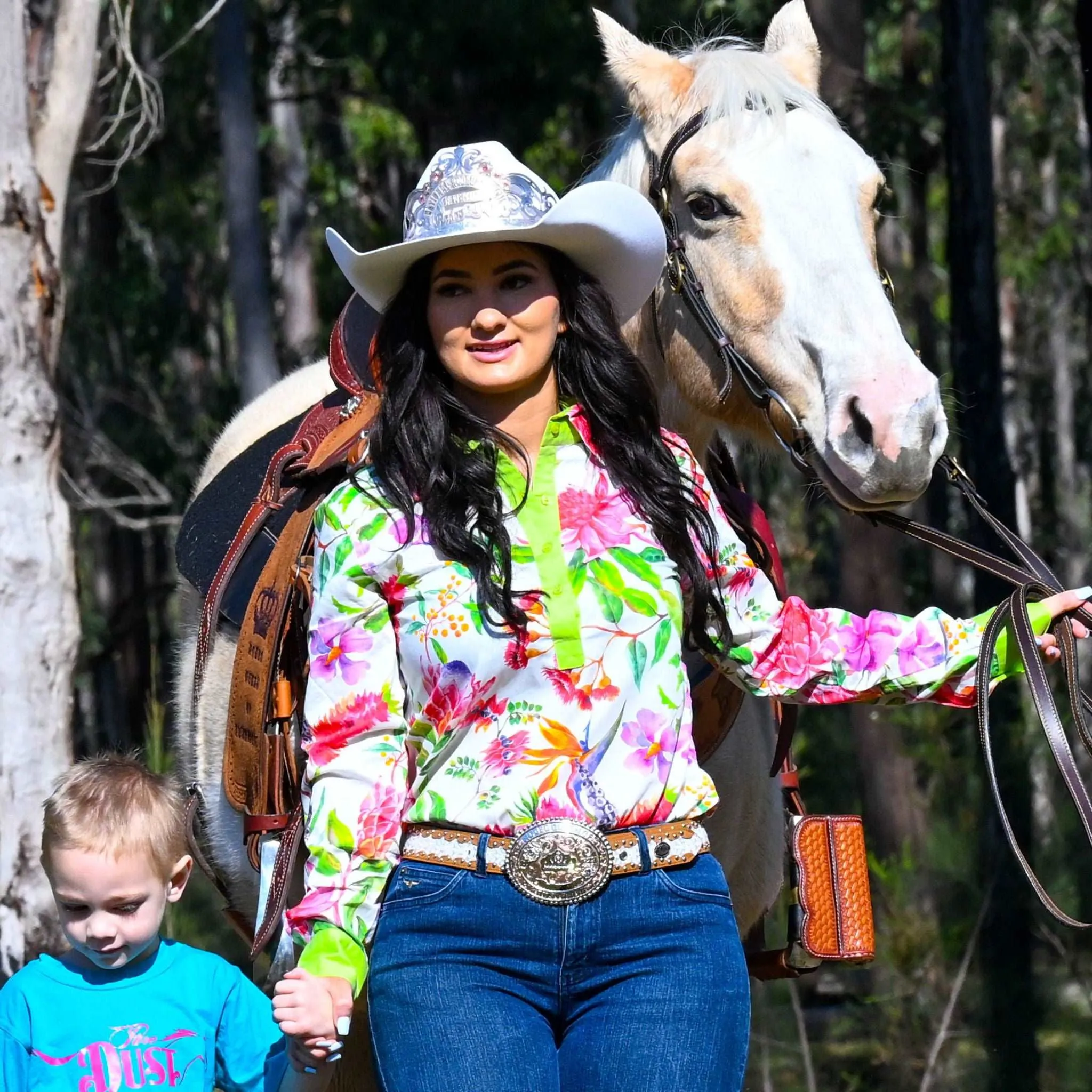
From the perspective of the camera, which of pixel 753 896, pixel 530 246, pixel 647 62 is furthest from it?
pixel 753 896

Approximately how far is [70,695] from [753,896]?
2404mm

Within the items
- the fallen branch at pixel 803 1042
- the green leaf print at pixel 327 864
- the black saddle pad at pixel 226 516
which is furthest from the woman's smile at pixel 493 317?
→ the fallen branch at pixel 803 1042

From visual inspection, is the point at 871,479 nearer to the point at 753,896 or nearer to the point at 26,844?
the point at 753,896

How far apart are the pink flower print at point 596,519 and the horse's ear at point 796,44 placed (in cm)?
135

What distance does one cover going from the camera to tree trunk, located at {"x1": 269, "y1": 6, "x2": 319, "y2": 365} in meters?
15.4

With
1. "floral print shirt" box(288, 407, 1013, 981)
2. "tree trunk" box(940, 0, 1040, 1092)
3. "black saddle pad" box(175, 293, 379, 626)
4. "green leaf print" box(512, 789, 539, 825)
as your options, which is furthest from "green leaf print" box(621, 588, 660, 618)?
"tree trunk" box(940, 0, 1040, 1092)

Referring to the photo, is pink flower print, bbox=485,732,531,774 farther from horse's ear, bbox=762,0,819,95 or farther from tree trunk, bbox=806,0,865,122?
tree trunk, bbox=806,0,865,122

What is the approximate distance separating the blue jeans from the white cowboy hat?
0.92 m

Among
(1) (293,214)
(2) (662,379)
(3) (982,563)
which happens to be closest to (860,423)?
(3) (982,563)

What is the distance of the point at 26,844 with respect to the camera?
4926mm

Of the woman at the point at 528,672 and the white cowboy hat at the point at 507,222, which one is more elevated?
the white cowboy hat at the point at 507,222

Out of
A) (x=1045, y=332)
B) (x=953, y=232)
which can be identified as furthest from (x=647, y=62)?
(x=1045, y=332)

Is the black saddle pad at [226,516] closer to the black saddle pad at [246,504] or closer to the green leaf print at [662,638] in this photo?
the black saddle pad at [246,504]

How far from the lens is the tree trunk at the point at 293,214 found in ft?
50.5
